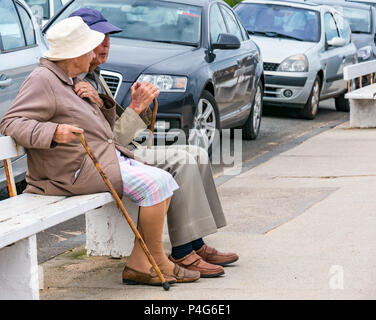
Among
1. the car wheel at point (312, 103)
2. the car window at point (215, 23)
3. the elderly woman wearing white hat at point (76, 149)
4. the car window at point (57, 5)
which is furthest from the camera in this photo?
the car window at point (57, 5)

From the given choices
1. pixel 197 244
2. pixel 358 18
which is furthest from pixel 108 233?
pixel 358 18

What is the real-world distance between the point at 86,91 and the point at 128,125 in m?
0.50

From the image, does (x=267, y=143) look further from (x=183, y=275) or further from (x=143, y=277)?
(x=143, y=277)

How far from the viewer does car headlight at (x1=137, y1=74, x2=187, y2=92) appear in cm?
925

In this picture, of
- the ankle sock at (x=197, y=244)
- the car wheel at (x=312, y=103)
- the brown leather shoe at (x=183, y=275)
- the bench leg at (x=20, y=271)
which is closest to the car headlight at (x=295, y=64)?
the car wheel at (x=312, y=103)

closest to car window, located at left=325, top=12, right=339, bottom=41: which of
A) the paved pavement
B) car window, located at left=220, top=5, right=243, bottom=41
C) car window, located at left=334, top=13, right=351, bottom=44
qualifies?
car window, located at left=334, top=13, right=351, bottom=44

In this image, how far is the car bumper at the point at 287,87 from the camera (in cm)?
1364

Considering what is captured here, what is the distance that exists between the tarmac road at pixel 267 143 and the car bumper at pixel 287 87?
13.1 inches

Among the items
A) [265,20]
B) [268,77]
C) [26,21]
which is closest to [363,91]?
[268,77]

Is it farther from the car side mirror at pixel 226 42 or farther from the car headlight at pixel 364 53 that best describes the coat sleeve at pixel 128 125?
the car headlight at pixel 364 53

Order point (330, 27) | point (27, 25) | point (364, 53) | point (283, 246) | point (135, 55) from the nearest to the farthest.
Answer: point (283, 246)
point (27, 25)
point (135, 55)
point (330, 27)
point (364, 53)

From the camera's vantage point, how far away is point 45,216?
4773 millimetres

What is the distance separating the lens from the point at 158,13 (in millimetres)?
10312

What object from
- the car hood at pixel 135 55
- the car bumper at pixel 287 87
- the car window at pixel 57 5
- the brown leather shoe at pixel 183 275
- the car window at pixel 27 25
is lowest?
the car bumper at pixel 287 87
